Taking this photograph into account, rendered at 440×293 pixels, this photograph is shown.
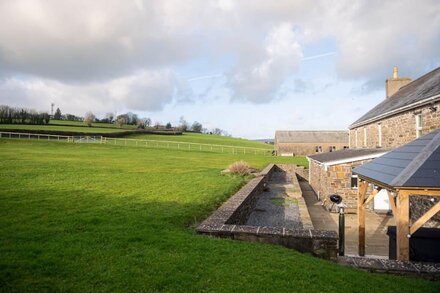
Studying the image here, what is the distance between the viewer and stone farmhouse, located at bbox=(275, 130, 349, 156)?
5772 cm

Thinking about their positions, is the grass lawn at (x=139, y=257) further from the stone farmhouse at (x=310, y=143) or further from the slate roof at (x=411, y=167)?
the stone farmhouse at (x=310, y=143)

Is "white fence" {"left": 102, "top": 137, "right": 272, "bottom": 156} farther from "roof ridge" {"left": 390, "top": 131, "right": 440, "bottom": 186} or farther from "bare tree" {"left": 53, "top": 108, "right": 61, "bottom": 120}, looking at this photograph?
"bare tree" {"left": 53, "top": 108, "right": 61, "bottom": 120}

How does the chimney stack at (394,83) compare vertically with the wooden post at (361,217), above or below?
above

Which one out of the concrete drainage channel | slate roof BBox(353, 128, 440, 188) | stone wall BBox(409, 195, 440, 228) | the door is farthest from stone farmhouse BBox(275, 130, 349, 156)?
slate roof BBox(353, 128, 440, 188)

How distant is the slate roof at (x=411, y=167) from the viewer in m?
6.41

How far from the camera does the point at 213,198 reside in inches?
449

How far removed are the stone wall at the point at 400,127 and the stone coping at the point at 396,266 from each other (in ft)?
26.8

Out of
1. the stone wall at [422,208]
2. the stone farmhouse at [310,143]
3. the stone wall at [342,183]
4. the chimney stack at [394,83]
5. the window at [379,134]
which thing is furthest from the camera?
the stone farmhouse at [310,143]

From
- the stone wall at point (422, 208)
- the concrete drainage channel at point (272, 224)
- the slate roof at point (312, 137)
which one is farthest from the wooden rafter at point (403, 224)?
the slate roof at point (312, 137)

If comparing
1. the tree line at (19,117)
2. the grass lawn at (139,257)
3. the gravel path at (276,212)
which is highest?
the tree line at (19,117)

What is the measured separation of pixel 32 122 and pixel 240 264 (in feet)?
248

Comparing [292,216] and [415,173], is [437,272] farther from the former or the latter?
[292,216]

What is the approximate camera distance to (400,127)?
16.4 metres

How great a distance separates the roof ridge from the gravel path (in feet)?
13.3
